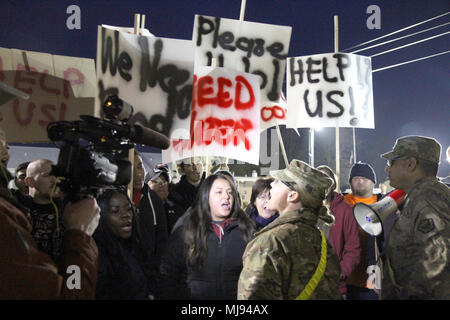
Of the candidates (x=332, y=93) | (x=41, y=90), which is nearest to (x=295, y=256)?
(x=41, y=90)

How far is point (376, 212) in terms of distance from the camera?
9.61 ft

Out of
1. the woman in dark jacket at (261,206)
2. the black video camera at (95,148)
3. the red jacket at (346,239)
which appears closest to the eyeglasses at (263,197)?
the woman in dark jacket at (261,206)

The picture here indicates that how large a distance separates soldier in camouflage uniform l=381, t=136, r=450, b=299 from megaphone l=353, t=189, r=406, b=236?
0.11m

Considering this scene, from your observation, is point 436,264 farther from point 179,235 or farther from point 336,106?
point 336,106

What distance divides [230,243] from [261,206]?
1.08 m

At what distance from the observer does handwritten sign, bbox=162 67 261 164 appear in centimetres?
486

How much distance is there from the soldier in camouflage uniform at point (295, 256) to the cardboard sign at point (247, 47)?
3.31 meters

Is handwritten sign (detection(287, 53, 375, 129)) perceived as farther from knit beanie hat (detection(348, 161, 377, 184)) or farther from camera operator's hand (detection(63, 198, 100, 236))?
camera operator's hand (detection(63, 198, 100, 236))

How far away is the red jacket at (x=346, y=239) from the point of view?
3.93 m

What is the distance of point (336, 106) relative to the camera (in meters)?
5.62

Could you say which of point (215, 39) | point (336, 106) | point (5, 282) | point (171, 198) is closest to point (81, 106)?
point (171, 198)

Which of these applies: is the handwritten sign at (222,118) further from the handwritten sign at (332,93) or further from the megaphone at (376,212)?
the megaphone at (376,212)
